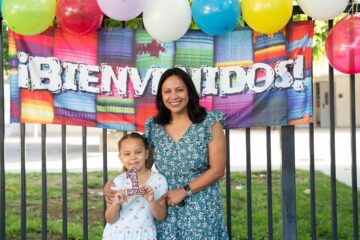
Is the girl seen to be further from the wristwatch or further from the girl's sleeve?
the wristwatch

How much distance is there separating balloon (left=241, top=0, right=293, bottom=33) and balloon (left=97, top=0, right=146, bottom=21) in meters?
0.68

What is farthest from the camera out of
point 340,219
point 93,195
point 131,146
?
point 93,195

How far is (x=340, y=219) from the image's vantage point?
5.74 metres

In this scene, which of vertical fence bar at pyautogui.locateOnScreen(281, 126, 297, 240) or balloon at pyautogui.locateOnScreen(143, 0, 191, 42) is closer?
balloon at pyautogui.locateOnScreen(143, 0, 191, 42)

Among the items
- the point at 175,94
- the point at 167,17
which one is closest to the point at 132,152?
the point at 175,94

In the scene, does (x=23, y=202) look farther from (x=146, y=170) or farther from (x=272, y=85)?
(x=272, y=85)

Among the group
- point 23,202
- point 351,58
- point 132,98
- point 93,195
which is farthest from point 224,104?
point 93,195

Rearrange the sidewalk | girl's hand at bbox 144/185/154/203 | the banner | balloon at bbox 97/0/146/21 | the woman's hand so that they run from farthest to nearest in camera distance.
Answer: the sidewalk, the banner, balloon at bbox 97/0/146/21, the woman's hand, girl's hand at bbox 144/185/154/203

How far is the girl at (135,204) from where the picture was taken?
9.41ft

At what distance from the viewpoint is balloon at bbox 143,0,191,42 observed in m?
3.30

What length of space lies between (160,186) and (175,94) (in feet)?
1.78

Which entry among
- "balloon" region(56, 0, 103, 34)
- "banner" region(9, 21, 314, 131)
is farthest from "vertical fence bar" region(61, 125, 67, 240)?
"balloon" region(56, 0, 103, 34)

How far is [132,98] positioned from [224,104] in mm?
677

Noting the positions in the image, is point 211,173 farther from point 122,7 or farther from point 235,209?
point 235,209
